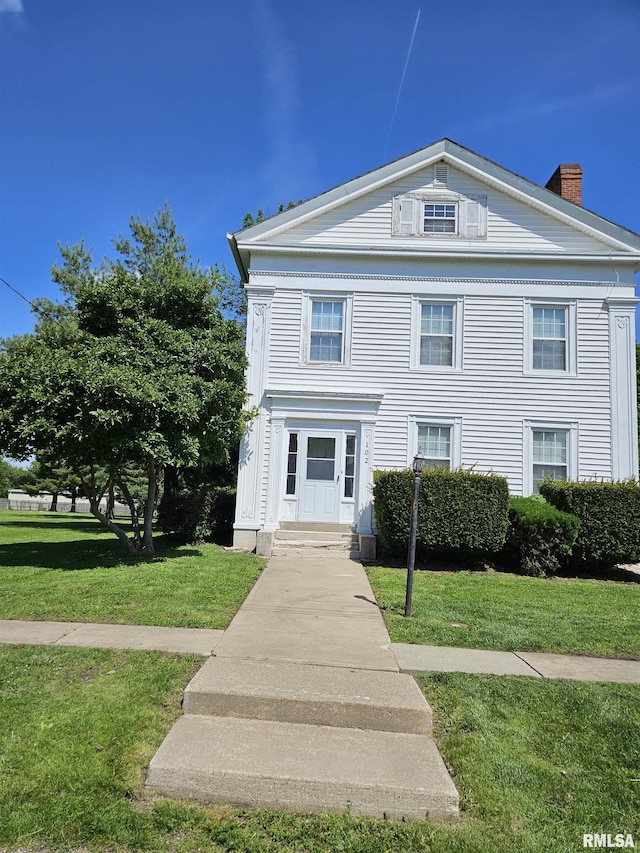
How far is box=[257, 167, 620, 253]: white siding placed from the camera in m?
12.8

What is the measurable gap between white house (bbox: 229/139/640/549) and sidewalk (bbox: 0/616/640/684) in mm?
6487

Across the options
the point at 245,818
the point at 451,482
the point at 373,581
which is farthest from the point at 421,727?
the point at 451,482

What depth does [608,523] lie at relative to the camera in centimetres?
1009

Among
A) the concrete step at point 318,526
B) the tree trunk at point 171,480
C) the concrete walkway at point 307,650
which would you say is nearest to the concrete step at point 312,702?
the concrete walkway at point 307,650

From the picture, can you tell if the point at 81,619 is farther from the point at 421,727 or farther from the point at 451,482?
the point at 451,482

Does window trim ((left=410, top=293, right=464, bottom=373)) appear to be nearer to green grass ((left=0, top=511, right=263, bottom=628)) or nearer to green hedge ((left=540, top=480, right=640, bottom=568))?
green hedge ((left=540, top=480, right=640, bottom=568))

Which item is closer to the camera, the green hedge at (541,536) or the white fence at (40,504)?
the green hedge at (541,536)

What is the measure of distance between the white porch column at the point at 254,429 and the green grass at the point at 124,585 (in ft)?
2.86

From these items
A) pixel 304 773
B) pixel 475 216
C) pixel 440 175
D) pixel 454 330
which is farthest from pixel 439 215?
pixel 304 773

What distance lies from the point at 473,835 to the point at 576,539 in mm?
8502

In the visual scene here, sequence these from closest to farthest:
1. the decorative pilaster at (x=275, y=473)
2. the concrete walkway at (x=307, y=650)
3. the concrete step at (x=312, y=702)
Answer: the concrete step at (x=312, y=702), the concrete walkway at (x=307, y=650), the decorative pilaster at (x=275, y=473)

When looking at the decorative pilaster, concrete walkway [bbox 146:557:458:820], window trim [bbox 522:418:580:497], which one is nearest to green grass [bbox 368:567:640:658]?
concrete walkway [bbox 146:557:458:820]

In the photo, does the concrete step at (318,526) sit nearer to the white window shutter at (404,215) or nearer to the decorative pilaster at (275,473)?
the decorative pilaster at (275,473)

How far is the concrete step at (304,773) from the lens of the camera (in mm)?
2932
